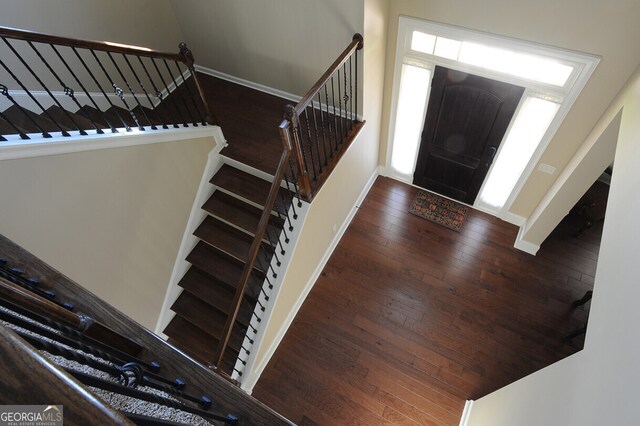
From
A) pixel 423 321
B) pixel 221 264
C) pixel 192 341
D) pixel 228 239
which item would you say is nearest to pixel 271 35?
pixel 228 239

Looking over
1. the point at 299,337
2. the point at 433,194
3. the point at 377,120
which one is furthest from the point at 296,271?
the point at 433,194

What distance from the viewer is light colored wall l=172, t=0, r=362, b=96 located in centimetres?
315

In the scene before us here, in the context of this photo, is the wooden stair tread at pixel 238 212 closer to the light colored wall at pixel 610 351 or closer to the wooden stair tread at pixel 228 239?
the wooden stair tread at pixel 228 239

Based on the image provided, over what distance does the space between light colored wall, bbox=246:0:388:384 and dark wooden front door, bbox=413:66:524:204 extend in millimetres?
662

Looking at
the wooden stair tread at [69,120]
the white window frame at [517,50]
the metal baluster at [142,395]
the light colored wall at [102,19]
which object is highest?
the white window frame at [517,50]

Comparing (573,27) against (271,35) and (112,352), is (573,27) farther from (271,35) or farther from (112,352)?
(112,352)

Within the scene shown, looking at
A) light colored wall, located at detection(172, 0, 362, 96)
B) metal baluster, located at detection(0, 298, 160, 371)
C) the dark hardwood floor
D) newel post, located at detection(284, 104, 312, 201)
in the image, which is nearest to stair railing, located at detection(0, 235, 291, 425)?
metal baluster, located at detection(0, 298, 160, 371)

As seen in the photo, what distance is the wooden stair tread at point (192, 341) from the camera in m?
3.50

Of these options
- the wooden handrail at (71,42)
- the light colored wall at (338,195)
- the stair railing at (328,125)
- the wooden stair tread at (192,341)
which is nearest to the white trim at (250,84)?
the stair railing at (328,125)

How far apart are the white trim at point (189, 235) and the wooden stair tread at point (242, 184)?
0.10 m

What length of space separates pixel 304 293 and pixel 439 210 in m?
2.15

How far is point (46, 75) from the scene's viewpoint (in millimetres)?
3166

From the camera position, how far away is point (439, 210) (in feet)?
15.5

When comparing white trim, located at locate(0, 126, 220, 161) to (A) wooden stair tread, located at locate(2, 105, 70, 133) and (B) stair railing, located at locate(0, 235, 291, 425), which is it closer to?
(A) wooden stair tread, located at locate(2, 105, 70, 133)
